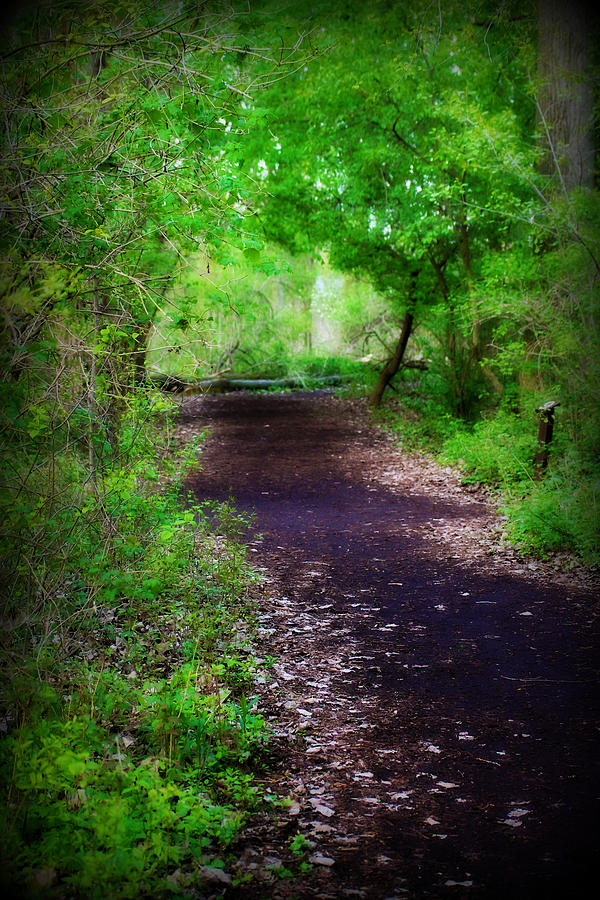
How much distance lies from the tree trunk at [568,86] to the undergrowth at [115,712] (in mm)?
7784

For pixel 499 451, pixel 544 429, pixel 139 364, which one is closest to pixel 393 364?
pixel 499 451

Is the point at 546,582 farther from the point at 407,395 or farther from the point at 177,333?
the point at 407,395

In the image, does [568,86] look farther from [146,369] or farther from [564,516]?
[146,369]

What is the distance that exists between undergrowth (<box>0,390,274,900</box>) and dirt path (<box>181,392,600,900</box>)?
0.95ft

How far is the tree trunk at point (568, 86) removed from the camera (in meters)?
9.78

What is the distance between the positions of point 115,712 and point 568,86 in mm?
10060

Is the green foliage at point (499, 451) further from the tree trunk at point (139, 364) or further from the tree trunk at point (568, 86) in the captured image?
the tree trunk at point (139, 364)

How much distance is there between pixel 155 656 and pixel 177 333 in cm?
232

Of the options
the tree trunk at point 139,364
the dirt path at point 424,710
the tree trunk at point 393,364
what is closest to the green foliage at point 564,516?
the dirt path at point 424,710

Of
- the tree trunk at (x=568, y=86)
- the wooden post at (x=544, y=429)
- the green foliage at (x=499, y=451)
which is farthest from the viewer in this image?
the green foliage at (x=499, y=451)

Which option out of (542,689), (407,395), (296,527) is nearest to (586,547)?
(542,689)

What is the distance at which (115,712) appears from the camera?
4.00 meters

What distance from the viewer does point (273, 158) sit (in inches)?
591

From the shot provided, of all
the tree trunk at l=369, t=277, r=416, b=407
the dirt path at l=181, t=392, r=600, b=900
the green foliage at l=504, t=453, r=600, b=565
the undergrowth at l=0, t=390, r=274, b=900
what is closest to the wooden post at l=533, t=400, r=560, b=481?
the green foliage at l=504, t=453, r=600, b=565
